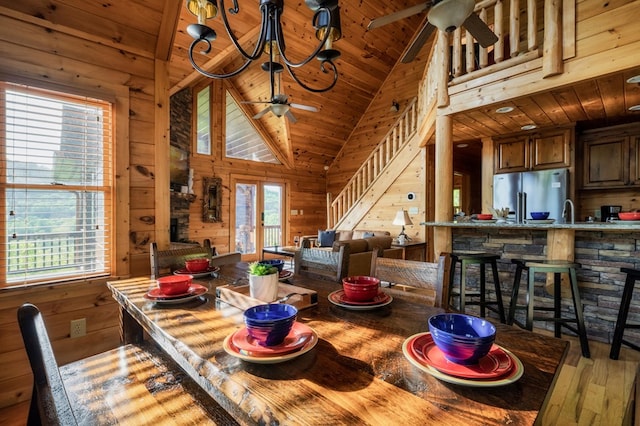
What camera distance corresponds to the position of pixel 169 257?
6.79 ft

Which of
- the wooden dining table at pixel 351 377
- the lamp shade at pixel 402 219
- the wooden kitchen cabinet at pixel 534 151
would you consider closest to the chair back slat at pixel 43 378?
the wooden dining table at pixel 351 377

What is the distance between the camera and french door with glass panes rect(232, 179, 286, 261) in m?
7.30

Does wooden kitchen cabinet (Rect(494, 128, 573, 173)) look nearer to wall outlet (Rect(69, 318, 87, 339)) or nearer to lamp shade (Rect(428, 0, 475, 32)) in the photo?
lamp shade (Rect(428, 0, 475, 32))

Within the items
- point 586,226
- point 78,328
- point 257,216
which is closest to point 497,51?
point 586,226

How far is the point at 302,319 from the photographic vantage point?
117 cm

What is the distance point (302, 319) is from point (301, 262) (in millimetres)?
926

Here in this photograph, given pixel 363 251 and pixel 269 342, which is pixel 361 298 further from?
pixel 363 251

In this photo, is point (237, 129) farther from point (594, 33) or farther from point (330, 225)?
point (594, 33)

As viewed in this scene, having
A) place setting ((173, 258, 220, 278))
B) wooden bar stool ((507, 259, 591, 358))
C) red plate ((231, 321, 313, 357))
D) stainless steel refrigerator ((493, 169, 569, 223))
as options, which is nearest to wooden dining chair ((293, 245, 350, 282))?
place setting ((173, 258, 220, 278))

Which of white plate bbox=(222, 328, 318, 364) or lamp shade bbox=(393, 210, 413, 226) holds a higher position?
lamp shade bbox=(393, 210, 413, 226)

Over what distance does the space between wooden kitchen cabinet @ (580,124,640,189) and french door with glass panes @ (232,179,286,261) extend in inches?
235

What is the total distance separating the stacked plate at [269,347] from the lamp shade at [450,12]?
66.5 inches

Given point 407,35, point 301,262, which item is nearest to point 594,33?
point 301,262

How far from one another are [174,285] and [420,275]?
1151 millimetres
